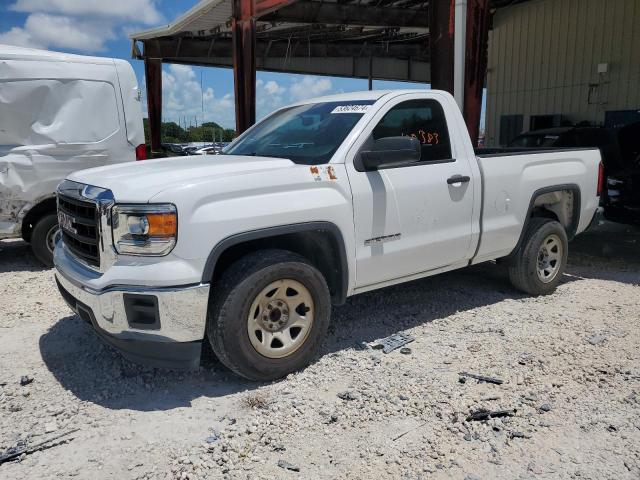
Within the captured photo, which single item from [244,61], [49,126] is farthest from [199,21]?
[49,126]

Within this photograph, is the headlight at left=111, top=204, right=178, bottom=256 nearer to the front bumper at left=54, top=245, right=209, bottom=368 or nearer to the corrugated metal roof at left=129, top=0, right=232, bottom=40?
the front bumper at left=54, top=245, right=209, bottom=368

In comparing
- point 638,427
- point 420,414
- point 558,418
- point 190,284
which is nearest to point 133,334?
point 190,284

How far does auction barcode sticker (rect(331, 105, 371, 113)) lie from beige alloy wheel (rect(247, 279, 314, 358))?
56.6 inches

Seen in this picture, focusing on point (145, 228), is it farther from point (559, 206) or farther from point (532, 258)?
point (559, 206)

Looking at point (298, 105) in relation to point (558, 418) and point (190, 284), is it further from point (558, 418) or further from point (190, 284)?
point (558, 418)

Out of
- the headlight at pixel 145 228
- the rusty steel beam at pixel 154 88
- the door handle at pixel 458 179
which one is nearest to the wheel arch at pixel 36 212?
the headlight at pixel 145 228

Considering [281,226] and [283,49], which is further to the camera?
[283,49]

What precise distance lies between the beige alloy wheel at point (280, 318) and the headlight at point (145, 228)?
67cm

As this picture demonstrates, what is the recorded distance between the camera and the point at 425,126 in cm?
451

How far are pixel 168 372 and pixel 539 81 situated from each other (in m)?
13.6

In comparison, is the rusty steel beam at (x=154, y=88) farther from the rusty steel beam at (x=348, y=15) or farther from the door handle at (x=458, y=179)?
the door handle at (x=458, y=179)

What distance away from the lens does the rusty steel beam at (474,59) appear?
25.1 feet

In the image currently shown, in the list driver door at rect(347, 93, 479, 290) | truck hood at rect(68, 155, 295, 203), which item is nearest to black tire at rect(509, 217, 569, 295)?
driver door at rect(347, 93, 479, 290)

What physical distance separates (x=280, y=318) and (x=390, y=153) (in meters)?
1.35
